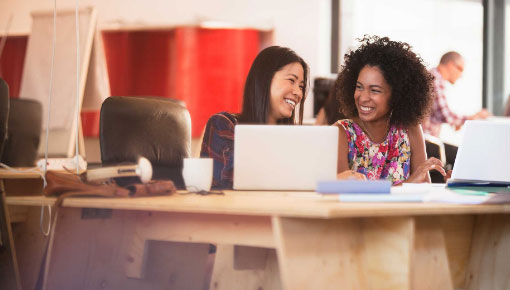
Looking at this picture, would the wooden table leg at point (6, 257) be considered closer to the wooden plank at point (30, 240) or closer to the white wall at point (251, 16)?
the wooden plank at point (30, 240)

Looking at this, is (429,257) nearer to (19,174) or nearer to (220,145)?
(220,145)

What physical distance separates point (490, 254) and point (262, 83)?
3.24 ft

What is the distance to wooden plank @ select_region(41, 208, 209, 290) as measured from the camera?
172 centimetres

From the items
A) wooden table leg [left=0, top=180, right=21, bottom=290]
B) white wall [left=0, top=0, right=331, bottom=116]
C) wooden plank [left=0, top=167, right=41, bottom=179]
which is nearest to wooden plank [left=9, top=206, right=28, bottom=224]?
wooden plank [left=0, top=167, right=41, bottom=179]

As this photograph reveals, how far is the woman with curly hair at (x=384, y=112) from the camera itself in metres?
2.59

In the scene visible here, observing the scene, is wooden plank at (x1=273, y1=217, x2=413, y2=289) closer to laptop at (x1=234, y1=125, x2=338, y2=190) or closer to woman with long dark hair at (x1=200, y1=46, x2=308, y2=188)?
laptop at (x1=234, y1=125, x2=338, y2=190)

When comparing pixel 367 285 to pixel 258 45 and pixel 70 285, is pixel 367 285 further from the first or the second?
pixel 258 45

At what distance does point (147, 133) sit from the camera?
2.42 metres

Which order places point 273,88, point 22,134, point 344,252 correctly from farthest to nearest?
point 22,134 < point 273,88 < point 344,252

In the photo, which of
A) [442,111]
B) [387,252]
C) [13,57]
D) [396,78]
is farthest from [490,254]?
[13,57]

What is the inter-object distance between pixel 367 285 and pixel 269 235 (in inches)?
11.1

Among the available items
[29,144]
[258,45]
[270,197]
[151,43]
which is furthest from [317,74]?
[270,197]

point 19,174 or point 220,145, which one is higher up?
point 220,145

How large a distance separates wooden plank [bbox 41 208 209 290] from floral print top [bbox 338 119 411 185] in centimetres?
85
